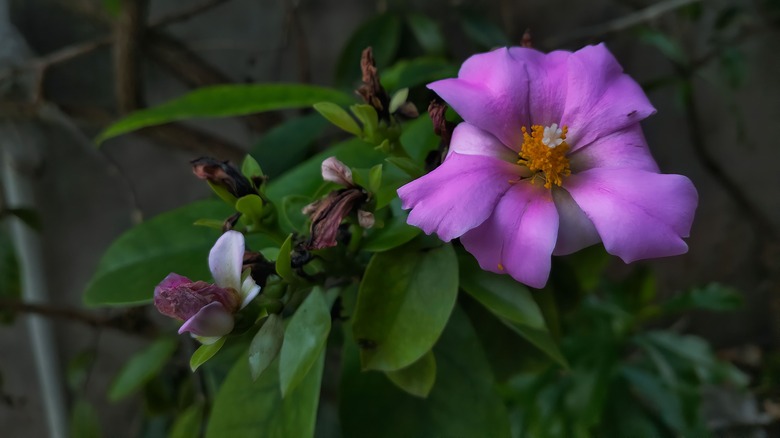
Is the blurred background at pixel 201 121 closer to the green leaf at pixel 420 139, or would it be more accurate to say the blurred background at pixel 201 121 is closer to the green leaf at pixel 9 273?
the green leaf at pixel 9 273

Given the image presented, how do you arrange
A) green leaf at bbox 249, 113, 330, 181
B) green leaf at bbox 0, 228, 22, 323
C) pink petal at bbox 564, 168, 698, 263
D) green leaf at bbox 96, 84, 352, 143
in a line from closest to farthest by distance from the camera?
pink petal at bbox 564, 168, 698, 263, green leaf at bbox 96, 84, 352, 143, green leaf at bbox 249, 113, 330, 181, green leaf at bbox 0, 228, 22, 323

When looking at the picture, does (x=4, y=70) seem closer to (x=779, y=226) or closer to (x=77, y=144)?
(x=77, y=144)

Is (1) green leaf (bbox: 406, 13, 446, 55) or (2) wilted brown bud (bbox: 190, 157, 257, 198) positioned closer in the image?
(2) wilted brown bud (bbox: 190, 157, 257, 198)

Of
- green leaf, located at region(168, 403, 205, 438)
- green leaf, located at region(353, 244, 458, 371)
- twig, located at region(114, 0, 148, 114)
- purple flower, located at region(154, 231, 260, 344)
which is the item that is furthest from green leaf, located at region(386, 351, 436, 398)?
twig, located at region(114, 0, 148, 114)

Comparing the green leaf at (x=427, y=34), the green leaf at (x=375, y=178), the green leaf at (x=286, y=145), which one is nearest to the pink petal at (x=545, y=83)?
the green leaf at (x=375, y=178)

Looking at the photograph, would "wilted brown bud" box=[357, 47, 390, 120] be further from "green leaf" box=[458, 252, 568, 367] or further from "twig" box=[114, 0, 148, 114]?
"twig" box=[114, 0, 148, 114]
